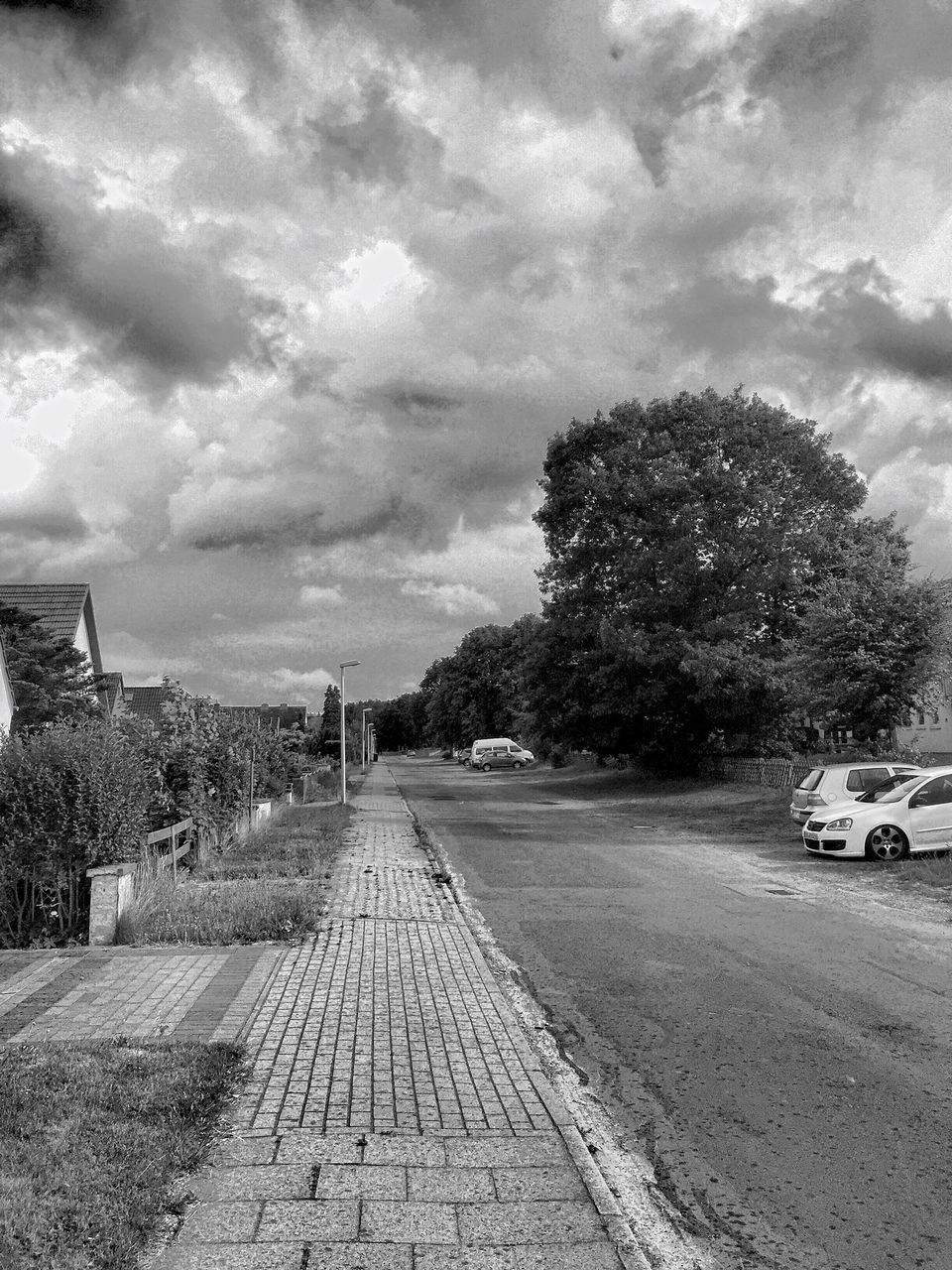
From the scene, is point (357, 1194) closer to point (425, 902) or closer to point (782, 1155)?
point (782, 1155)

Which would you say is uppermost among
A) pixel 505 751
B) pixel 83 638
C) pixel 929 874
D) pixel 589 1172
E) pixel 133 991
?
pixel 83 638

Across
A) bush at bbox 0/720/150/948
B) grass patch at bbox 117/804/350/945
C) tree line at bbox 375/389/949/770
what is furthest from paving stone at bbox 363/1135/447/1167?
tree line at bbox 375/389/949/770

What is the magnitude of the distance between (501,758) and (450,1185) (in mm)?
61330

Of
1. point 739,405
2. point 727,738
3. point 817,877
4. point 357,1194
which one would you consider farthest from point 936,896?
point 739,405

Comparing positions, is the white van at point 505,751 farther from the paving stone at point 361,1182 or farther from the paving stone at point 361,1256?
the paving stone at point 361,1256

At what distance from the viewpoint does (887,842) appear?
602 inches

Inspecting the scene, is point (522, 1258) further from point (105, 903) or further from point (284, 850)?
point (284, 850)

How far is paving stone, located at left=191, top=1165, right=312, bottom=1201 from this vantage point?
3.74m

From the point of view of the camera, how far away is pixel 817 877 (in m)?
14.1

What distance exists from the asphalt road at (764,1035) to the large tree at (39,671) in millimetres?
13946

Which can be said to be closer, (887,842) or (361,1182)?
(361,1182)

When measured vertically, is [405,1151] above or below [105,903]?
below

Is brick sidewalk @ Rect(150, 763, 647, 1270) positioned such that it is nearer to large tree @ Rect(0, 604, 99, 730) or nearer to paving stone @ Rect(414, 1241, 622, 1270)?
paving stone @ Rect(414, 1241, 622, 1270)

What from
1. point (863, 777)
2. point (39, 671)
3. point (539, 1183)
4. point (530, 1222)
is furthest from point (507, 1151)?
point (39, 671)
